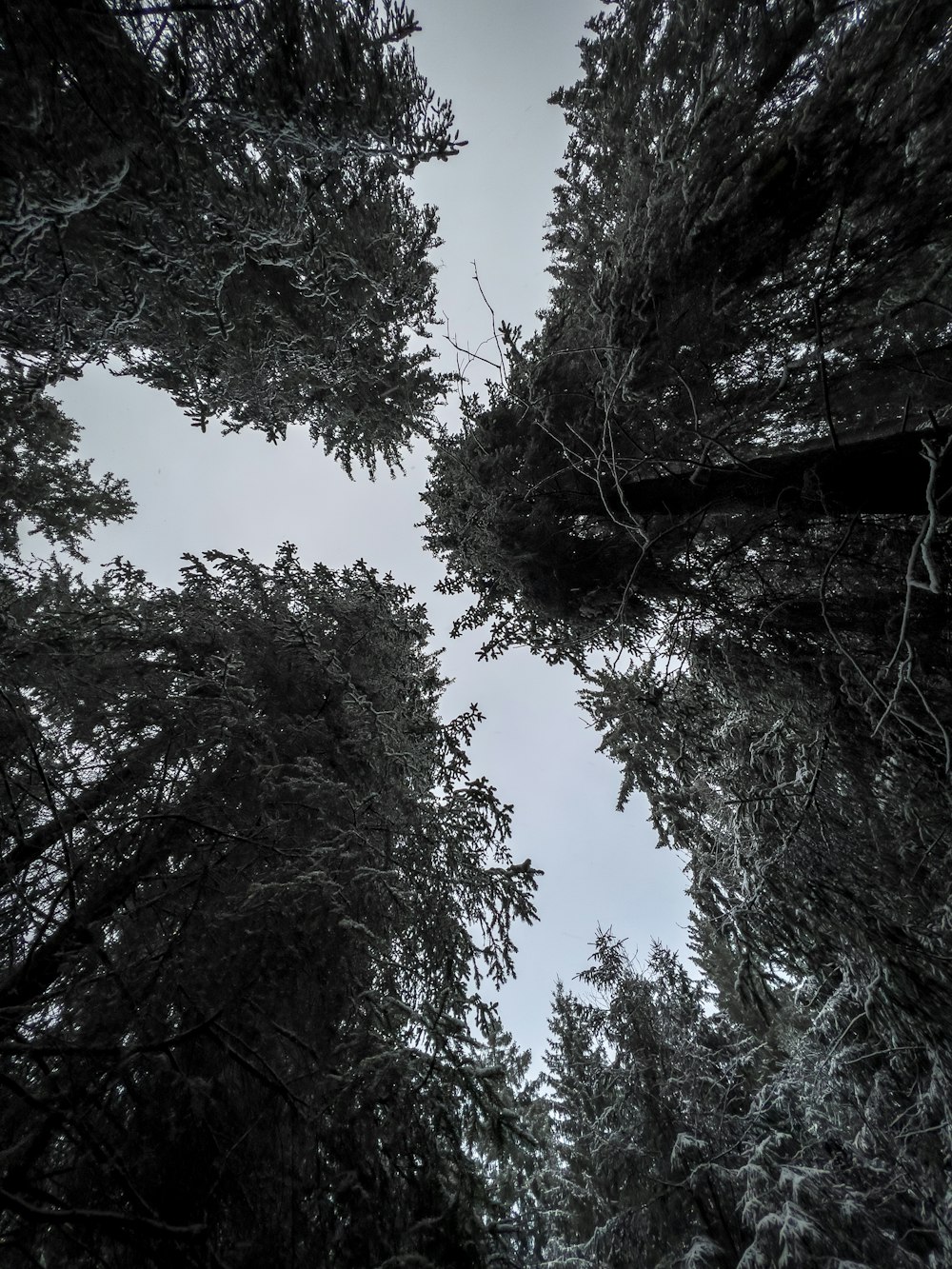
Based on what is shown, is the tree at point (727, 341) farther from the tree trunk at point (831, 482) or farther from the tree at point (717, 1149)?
the tree at point (717, 1149)

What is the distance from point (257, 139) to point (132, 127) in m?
1.11

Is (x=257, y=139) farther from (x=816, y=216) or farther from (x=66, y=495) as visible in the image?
(x=66, y=495)

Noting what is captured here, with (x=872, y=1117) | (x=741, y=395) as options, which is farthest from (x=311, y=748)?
(x=872, y=1117)

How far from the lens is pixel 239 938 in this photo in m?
3.73

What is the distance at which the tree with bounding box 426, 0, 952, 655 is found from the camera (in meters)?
3.63

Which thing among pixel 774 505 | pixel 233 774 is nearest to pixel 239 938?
pixel 233 774

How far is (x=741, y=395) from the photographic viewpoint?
5230mm

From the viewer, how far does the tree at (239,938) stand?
2.26 m

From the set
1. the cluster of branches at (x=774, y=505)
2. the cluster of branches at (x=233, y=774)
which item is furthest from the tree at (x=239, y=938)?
the cluster of branches at (x=774, y=505)

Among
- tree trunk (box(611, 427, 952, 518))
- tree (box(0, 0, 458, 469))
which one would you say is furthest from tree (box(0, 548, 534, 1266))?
tree trunk (box(611, 427, 952, 518))

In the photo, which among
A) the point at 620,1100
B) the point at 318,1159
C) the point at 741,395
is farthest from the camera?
the point at 620,1100

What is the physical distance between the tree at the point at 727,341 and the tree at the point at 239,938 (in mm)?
2358

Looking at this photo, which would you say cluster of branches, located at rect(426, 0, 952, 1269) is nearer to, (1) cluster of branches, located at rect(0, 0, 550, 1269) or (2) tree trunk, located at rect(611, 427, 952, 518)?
(2) tree trunk, located at rect(611, 427, 952, 518)

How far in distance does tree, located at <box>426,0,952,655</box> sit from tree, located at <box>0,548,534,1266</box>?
92.9 inches
